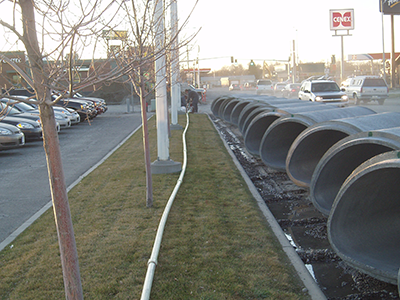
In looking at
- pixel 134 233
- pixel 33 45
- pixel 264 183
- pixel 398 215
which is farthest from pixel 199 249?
pixel 264 183

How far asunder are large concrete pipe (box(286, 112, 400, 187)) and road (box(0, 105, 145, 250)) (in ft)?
13.2

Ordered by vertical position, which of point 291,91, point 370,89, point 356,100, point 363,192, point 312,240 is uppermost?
point 291,91

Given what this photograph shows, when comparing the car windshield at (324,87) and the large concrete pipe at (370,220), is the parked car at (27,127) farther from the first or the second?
the car windshield at (324,87)

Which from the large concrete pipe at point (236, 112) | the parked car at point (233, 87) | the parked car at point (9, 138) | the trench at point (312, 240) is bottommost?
the trench at point (312, 240)

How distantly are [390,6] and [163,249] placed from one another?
4310 centimetres

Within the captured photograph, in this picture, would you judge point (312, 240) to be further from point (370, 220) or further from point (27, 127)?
point (27, 127)

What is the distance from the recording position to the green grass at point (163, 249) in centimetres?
442

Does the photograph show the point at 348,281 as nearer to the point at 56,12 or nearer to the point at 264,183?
the point at 56,12

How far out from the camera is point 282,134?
11.4 meters

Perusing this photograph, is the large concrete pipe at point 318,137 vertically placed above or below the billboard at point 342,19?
below

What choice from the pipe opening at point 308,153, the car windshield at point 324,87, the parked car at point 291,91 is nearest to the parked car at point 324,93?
the car windshield at point 324,87

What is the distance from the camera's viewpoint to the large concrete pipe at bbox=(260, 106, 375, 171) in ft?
30.8

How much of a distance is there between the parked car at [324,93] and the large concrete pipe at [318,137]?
665 inches

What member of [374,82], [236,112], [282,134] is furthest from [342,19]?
[282,134]
